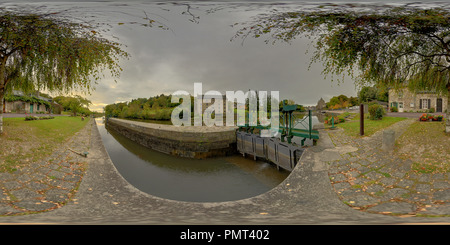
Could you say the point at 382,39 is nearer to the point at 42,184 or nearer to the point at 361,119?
the point at 361,119

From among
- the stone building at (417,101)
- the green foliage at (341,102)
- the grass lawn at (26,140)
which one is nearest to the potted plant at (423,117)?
the stone building at (417,101)

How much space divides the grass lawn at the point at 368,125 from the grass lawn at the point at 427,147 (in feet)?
0.45

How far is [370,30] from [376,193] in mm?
1319

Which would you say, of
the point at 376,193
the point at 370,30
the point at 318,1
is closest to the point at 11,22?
the point at 318,1

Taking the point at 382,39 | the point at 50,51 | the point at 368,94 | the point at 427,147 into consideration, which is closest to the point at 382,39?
the point at 382,39

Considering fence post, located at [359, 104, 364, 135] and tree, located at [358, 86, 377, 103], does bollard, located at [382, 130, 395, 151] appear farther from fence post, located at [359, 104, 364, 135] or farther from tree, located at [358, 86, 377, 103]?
tree, located at [358, 86, 377, 103]

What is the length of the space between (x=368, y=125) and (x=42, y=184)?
9.97ft

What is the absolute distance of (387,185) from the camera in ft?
3.94

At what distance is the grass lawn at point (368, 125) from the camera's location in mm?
1470

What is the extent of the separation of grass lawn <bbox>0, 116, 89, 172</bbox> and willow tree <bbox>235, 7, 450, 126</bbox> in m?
2.30

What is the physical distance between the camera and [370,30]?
133 centimetres
